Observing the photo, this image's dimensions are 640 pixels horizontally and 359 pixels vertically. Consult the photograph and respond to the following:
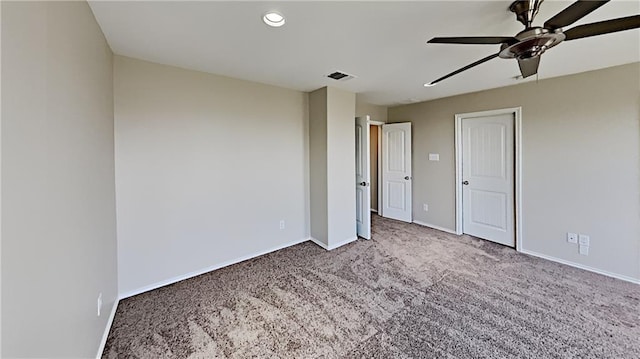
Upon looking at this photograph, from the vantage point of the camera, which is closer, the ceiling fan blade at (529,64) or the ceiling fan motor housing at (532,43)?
the ceiling fan motor housing at (532,43)

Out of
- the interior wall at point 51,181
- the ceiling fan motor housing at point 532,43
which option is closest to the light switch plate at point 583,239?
the ceiling fan motor housing at point 532,43

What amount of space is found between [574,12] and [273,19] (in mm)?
1699

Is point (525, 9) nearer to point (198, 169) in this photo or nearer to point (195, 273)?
point (198, 169)

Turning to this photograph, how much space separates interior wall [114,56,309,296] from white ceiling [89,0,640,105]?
0.28m

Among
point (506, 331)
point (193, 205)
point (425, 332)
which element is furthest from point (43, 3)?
point (506, 331)

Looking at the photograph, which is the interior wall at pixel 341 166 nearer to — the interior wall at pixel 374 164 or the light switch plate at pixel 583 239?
the interior wall at pixel 374 164

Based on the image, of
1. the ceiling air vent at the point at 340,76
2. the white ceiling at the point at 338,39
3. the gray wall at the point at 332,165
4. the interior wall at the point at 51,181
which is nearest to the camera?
the interior wall at the point at 51,181

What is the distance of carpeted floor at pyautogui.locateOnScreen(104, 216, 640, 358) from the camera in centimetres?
188

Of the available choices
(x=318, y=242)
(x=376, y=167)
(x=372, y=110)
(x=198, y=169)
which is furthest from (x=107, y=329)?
(x=376, y=167)

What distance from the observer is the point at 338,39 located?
7.13ft

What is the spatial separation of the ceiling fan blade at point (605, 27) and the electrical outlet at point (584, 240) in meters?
2.74

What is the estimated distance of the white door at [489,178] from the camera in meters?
3.78

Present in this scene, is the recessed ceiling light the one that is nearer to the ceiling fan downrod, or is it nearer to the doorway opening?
the ceiling fan downrod

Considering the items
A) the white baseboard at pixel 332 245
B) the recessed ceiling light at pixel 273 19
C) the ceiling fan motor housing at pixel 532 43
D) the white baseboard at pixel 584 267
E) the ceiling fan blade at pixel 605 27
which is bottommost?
the white baseboard at pixel 584 267
